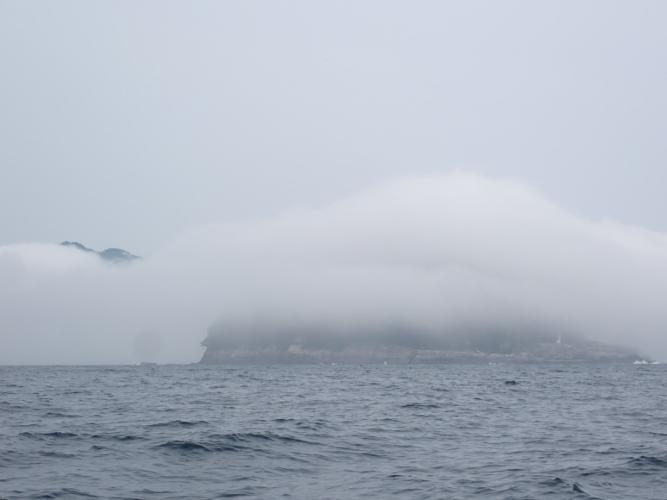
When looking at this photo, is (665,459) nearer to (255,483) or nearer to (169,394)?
(255,483)

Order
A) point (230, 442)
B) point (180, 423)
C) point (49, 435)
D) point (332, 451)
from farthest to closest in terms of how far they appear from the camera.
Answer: point (180, 423), point (49, 435), point (230, 442), point (332, 451)

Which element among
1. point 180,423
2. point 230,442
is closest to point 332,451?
point 230,442

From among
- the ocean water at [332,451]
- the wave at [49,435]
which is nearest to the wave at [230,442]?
the ocean water at [332,451]

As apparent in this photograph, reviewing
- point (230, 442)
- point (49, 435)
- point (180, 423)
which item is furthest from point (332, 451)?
point (49, 435)

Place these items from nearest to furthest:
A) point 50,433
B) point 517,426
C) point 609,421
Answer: point 50,433 → point 517,426 → point 609,421

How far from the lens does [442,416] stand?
3816cm

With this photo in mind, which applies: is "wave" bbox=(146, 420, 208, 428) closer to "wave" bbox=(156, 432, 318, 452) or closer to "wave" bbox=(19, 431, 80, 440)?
"wave" bbox=(19, 431, 80, 440)

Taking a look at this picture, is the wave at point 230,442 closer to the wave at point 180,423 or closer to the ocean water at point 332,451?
the ocean water at point 332,451

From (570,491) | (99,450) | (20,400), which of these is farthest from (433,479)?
(20,400)

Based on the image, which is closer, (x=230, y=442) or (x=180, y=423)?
(x=230, y=442)

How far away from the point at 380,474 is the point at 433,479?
5.62 feet

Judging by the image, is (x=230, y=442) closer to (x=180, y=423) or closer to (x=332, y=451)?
(x=332, y=451)

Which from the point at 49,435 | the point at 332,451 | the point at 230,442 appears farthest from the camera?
the point at 49,435

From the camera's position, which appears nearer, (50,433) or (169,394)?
(50,433)
